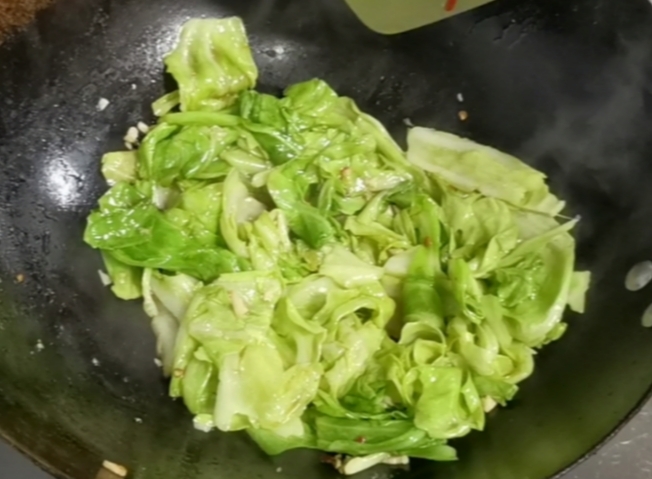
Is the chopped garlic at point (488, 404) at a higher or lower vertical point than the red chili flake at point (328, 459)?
higher

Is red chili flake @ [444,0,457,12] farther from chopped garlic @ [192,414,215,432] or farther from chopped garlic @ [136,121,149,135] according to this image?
chopped garlic @ [192,414,215,432]

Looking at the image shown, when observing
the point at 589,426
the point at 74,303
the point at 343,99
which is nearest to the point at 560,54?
the point at 343,99

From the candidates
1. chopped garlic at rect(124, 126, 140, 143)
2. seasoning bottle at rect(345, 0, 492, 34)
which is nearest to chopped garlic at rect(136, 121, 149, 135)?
chopped garlic at rect(124, 126, 140, 143)

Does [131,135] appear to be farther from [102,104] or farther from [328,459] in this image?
[328,459]

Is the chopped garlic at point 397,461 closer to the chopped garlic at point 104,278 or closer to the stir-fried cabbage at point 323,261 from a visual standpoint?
the stir-fried cabbage at point 323,261

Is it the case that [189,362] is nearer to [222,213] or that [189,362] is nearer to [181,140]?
[222,213]

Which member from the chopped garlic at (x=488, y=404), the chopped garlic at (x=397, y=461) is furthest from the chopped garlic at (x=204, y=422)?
the chopped garlic at (x=488, y=404)

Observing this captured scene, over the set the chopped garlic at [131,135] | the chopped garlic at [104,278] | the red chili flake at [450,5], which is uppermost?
the red chili flake at [450,5]
